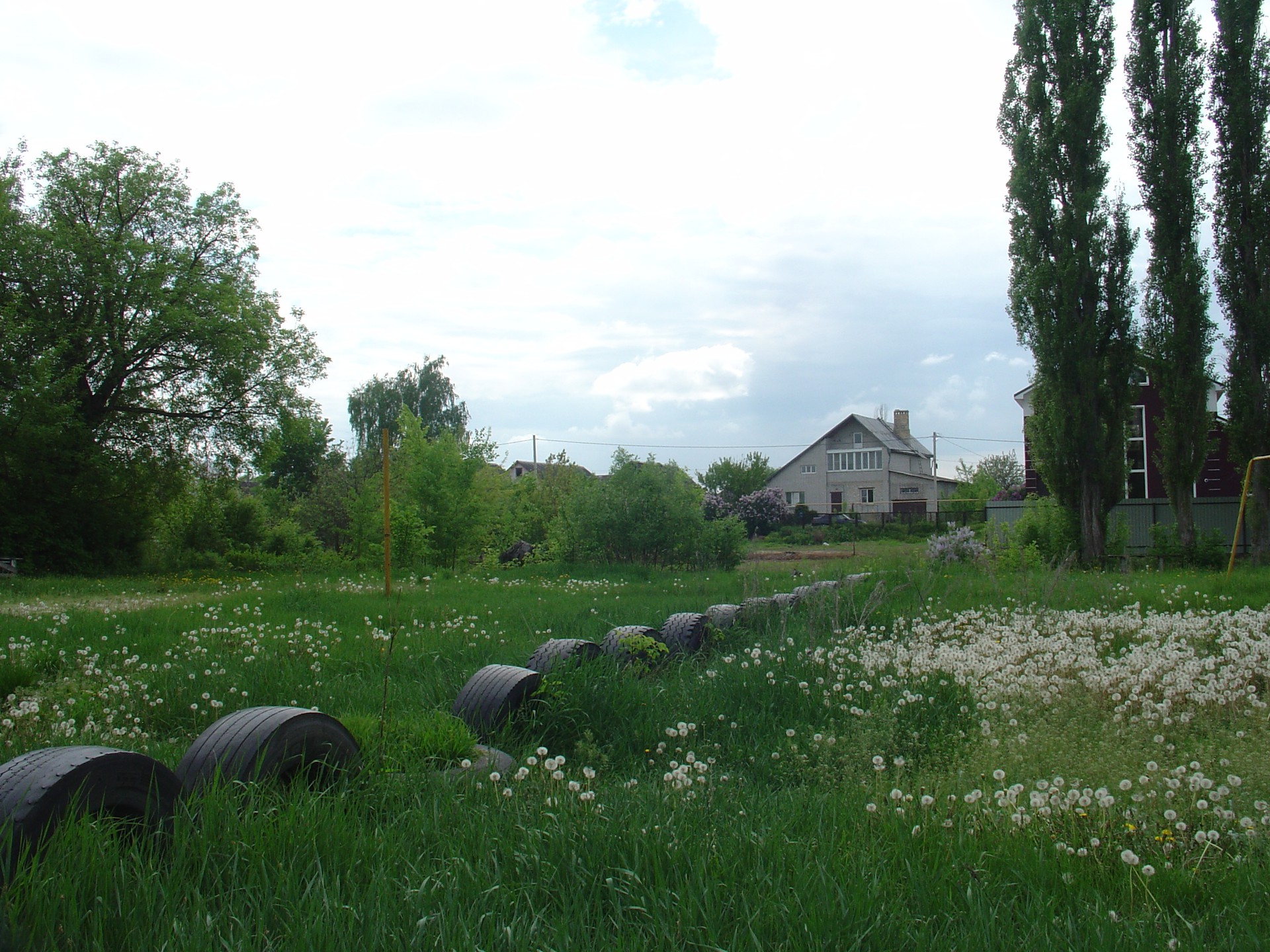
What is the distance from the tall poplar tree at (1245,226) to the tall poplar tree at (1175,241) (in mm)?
499

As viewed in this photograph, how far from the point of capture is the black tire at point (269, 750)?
3523 millimetres

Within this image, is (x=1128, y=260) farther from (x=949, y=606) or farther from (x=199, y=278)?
(x=199, y=278)

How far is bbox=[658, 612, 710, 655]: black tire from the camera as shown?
7840 mm

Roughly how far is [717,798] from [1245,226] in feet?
73.3

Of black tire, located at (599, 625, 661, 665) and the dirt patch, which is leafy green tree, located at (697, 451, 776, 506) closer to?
the dirt patch

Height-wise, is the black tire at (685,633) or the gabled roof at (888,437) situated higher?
the gabled roof at (888,437)

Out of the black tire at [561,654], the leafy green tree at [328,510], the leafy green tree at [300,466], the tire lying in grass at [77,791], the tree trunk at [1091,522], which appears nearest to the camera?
the tire lying in grass at [77,791]

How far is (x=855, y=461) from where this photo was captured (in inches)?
2345

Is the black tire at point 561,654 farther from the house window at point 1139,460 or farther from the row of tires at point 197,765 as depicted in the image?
the house window at point 1139,460

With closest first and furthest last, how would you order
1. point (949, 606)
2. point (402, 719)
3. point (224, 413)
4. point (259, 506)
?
point (402, 719) → point (949, 606) → point (224, 413) → point (259, 506)

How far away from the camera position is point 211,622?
955 centimetres

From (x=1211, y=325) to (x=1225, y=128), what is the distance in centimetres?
473

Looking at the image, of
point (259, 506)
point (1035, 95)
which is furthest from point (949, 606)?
point (259, 506)

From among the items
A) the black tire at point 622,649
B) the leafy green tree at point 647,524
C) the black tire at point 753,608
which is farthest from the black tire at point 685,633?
the leafy green tree at point 647,524
